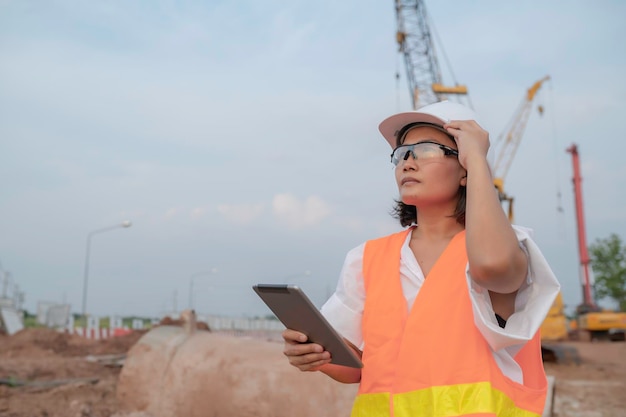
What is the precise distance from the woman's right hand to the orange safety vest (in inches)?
5.5

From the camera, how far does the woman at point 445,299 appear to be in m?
1.56

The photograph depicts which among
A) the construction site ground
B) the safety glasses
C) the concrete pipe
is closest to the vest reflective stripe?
the safety glasses

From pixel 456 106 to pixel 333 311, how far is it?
80 centimetres

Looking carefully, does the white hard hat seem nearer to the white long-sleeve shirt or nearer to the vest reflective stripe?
the white long-sleeve shirt

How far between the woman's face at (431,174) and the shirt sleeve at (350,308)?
33 cm

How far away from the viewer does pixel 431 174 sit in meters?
1.89

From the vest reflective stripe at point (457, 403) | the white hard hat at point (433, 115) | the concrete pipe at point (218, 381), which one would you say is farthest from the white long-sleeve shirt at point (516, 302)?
the concrete pipe at point (218, 381)

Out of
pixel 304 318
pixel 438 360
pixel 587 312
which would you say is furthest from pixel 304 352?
pixel 587 312

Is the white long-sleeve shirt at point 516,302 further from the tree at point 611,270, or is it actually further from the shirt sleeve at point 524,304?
the tree at point 611,270

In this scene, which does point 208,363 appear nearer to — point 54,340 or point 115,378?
point 115,378

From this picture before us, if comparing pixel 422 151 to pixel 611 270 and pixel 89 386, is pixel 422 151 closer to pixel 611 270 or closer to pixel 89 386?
pixel 89 386

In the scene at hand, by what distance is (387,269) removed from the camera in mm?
1918

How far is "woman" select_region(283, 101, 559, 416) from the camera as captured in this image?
1.56 m

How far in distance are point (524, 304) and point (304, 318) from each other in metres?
0.62
